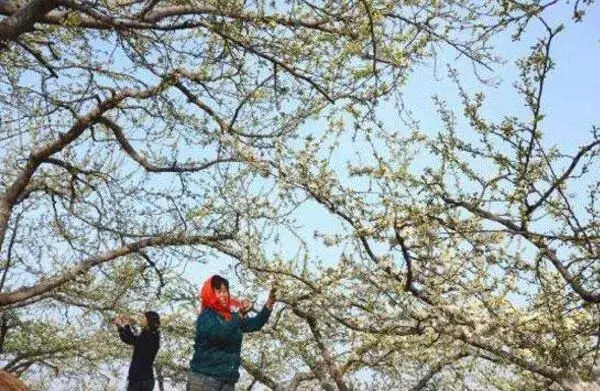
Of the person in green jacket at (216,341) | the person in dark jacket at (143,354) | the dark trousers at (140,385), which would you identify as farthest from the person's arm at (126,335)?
the person in green jacket at (216,341)

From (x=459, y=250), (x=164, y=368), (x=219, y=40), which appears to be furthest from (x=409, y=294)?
(x=164, y=368)

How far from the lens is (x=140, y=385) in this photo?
29.0 feet

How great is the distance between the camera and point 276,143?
9.03 metres

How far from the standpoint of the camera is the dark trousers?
8.80 metres

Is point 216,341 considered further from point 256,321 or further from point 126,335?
point 126,335

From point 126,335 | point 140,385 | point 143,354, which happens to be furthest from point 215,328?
point 140,385

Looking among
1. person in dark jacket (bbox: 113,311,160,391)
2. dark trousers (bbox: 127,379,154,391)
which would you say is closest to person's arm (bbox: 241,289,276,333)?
person in dark jacket (bbox: 113,311,160,391)

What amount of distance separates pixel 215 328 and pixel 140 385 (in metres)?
3.21

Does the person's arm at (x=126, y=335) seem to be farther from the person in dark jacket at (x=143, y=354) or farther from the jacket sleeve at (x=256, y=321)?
the jacket sleeve at (x=256, y=321)

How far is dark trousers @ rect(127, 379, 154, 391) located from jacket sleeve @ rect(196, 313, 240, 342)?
3010 millimetres

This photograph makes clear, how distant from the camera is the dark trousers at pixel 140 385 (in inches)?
347

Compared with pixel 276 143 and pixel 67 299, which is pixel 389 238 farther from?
pixel 67 299

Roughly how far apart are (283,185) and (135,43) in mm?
2803

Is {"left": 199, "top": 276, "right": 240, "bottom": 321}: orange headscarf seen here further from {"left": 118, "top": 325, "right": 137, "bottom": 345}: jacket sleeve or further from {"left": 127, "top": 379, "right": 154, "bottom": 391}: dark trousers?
{"left": 127, "top": 379, "right": 154, "bottom": 391}: dark trousers
